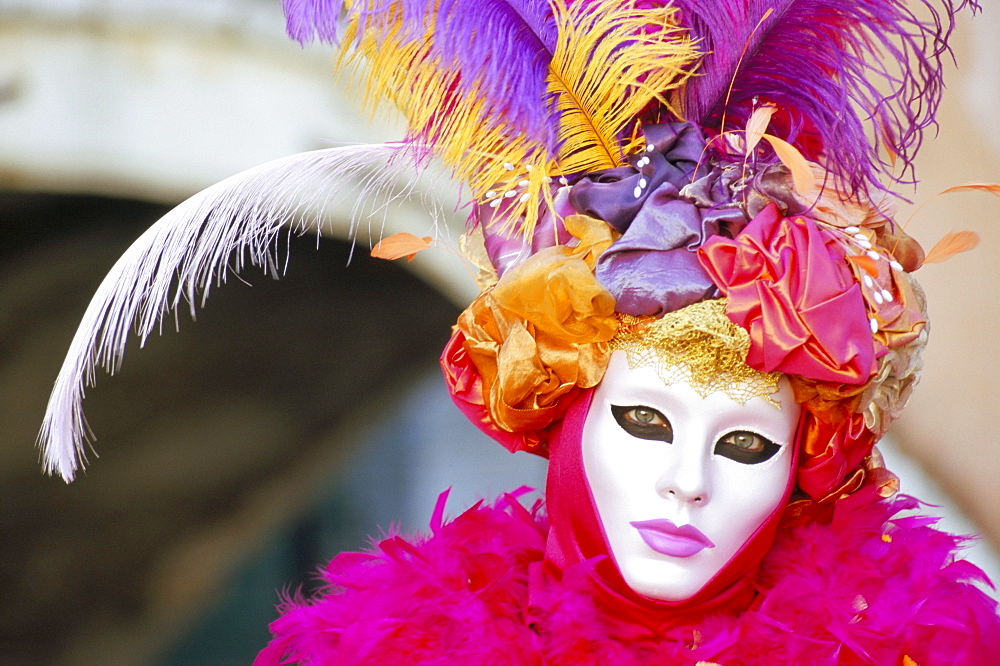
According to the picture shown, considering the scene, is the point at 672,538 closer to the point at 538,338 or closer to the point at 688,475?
the point at 688,475

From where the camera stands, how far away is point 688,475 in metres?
1.23

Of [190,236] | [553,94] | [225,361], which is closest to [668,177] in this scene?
[553,94]

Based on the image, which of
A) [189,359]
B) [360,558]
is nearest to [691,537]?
[360,558]

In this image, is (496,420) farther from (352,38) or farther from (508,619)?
(352,38)

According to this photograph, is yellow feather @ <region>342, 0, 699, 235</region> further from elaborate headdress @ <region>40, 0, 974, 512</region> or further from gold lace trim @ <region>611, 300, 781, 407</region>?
gold lace trim @ <region>611, 300, 781, 407</region>

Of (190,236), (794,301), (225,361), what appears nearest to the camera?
(794,301)

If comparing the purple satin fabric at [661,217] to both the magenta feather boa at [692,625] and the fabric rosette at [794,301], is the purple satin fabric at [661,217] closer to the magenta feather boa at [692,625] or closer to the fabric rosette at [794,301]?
the fabric rosette at [794,301]

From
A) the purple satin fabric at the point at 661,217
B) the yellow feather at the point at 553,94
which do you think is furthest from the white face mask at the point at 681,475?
the yellow feather at the point at 553,94

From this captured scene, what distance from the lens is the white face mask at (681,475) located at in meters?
1.25

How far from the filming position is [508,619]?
1.34 meters

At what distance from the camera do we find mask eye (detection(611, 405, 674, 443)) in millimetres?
1281

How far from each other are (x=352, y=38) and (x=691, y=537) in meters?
0.81

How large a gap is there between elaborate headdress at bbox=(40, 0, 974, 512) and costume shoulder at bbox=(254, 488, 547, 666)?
7.6 inches

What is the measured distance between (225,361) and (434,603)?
109 cm
